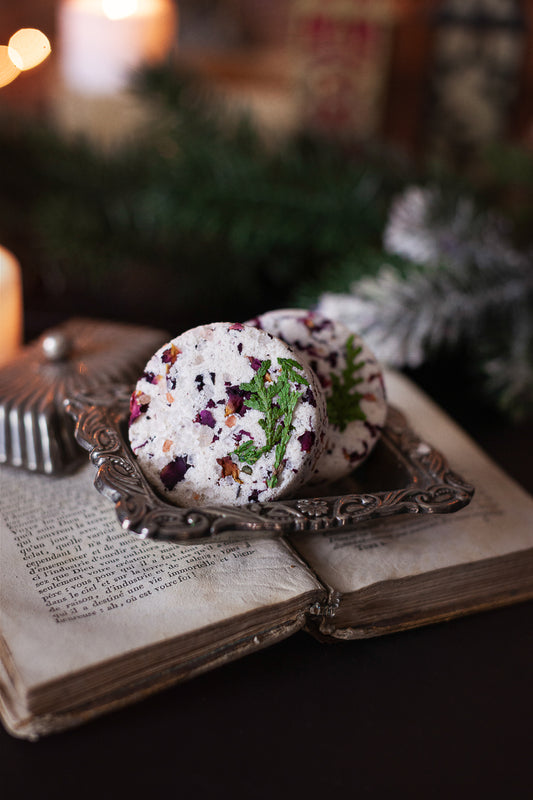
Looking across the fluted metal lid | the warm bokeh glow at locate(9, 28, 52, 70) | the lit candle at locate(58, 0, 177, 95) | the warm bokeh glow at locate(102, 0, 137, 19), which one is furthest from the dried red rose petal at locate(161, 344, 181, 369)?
the warm bokeh glow at locate(102, 0, 137, 19)

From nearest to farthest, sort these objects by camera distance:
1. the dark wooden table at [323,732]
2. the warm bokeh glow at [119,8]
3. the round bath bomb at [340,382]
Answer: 1. the dark wooden table at [323,732]
2. the round bath bomb at [340,382]
3. the warm bokeh glow at [119,8]

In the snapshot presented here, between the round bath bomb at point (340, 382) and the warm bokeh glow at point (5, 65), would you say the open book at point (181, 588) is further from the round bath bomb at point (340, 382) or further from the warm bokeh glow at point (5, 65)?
the warm bokeh glow at point (5, 65)

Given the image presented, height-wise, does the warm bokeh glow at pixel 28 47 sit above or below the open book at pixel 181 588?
above

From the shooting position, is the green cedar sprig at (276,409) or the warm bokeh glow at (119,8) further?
the warm bokeh glow at (119,8)

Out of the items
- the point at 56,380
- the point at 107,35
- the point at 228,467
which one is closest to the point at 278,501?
the point at 228,467

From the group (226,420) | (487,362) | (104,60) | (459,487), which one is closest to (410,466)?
(459,487)

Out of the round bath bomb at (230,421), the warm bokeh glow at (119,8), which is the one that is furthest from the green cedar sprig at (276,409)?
the warm bokeh glow at (119,8)
